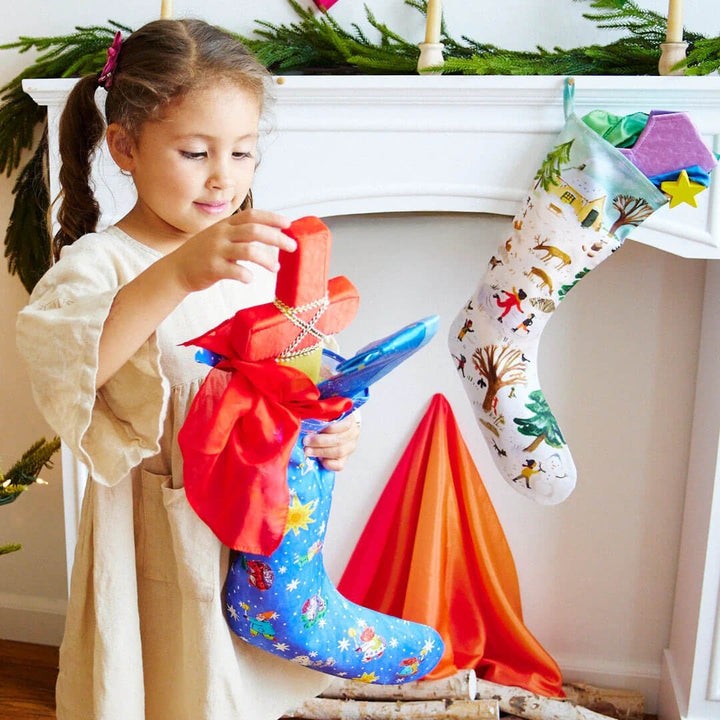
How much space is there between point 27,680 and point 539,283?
1.24 metres

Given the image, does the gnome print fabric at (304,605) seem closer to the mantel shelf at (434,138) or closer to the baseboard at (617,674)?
the mantel shelf at (434,138)

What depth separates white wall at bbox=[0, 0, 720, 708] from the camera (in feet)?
4.92

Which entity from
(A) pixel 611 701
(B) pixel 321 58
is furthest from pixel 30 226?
(A) pixel 611 701

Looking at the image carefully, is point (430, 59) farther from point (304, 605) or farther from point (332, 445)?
point (304, 605)

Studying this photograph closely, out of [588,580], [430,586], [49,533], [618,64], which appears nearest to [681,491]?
[588,580]

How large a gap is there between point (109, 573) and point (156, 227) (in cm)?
35

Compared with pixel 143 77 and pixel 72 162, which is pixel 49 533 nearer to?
pixel 72 162

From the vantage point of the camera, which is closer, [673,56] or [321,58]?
[673,56]

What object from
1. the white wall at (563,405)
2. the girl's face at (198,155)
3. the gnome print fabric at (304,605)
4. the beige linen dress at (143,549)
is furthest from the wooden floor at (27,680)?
the girl's face at (198,155)

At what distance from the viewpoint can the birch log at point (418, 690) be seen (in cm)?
148

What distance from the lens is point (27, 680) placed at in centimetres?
165

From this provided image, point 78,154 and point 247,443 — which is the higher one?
point 78,154

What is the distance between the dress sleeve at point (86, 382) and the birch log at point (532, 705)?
3.32 ft

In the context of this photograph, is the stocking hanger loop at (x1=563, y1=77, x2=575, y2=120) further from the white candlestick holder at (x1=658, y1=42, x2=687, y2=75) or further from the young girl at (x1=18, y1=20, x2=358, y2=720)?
the young girl at (x1=18, y1=20, x2=358, y2=720)
